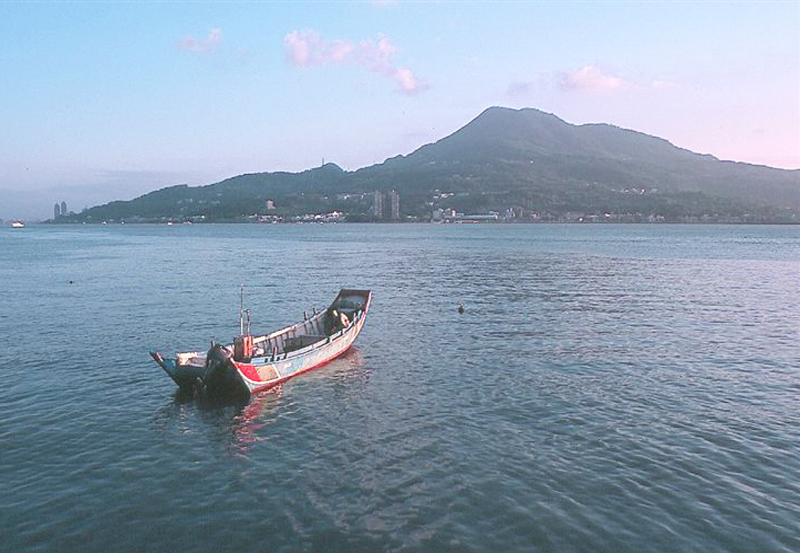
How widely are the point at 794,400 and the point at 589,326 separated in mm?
16498

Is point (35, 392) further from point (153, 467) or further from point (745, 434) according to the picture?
point (745, 434)

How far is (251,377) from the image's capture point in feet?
80.7

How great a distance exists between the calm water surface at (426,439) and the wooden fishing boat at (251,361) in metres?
0.83

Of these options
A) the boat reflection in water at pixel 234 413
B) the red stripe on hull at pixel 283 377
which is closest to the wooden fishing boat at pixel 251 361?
the red stripe on hull at pixel 283 377

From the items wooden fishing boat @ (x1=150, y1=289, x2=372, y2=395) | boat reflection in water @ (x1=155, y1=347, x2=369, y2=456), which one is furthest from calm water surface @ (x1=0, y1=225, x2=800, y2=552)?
wooden fishing boat @ (x1=150, y1=289, x2=372, y2=395)

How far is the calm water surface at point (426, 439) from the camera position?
1473 cm

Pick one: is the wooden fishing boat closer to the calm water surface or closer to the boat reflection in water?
the boat reflection in water

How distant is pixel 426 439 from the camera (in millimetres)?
20281

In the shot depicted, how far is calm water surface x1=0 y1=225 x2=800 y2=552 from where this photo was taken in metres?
14.7

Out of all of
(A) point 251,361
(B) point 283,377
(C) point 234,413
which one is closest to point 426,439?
(C) point 234,413

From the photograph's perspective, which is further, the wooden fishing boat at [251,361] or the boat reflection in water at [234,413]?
the wooden fishing boat at [251,361]

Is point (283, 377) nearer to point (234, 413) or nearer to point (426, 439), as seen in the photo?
point (234, 413)

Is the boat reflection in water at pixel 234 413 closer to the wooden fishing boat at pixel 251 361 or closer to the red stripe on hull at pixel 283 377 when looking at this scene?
the red stripe on hull at pixel 283 377

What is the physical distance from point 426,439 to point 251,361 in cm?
853
